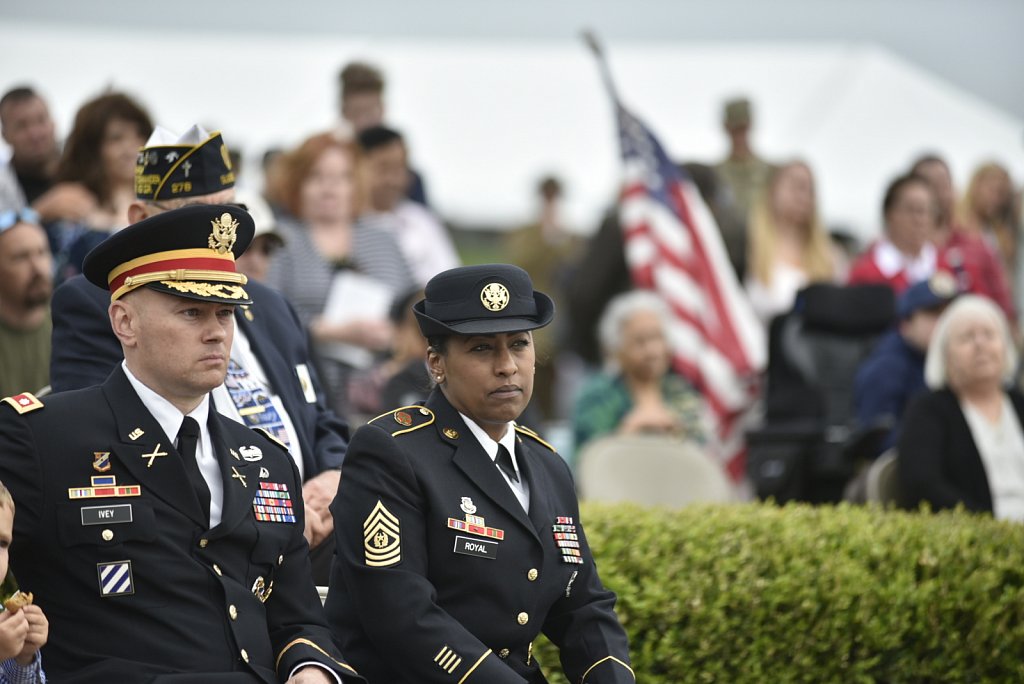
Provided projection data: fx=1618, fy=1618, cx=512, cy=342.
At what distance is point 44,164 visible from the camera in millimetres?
9008

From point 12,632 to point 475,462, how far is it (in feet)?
4.71

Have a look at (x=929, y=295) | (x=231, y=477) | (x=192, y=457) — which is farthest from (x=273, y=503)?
(x=929, y=295)

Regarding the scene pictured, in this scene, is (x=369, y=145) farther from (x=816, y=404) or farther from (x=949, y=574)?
(x=949, y=574)

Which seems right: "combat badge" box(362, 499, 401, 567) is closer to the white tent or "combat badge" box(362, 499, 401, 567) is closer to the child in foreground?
the child in foreground

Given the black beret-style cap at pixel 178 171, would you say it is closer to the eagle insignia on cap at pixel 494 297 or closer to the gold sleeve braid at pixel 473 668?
the eagle insignia on cap at pixel 494 297

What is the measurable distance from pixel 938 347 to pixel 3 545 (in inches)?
225

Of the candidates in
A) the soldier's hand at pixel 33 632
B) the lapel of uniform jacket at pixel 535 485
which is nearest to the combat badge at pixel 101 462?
the soldier's hand at pixel 33 632

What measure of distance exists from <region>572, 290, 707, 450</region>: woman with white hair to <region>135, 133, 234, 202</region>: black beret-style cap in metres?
4.36

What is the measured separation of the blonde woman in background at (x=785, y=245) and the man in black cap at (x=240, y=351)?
20.7 feet

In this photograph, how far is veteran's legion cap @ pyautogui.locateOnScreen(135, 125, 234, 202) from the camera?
5.55 metres

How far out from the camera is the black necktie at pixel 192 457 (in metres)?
4.47

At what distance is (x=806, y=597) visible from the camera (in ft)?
21.1

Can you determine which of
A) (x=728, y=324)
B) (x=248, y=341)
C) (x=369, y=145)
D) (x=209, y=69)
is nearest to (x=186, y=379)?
(x=248, y=341)

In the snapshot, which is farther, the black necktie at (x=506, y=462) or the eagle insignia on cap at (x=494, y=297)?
the black necktie at (x=506, y=462)
